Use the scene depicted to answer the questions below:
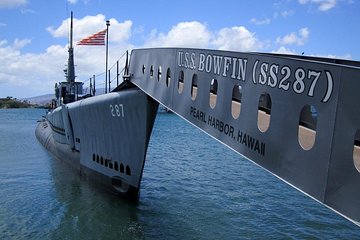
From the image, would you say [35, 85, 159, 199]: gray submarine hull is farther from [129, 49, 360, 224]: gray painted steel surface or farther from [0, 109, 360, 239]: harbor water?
[129, 49, 360, 224]: gray painted steel surface

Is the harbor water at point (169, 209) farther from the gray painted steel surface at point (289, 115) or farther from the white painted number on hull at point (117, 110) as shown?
the gray painted steel surface at point (289, 115)

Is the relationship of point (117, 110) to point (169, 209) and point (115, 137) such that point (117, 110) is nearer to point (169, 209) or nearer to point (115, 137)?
point (115, 137)

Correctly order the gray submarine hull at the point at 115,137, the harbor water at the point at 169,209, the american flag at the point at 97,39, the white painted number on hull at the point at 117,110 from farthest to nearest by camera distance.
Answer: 1. the american flag at the point at 97,39
2. the white painted number on hull at the point at 117,110
3. the gray submarine hull at the point at 115,137
4. the harbor water at the point at 169,209

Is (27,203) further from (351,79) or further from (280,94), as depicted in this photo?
(351,79)

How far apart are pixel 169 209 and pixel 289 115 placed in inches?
391

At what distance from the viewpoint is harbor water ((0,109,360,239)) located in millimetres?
12375

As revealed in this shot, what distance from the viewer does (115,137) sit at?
53.8ft

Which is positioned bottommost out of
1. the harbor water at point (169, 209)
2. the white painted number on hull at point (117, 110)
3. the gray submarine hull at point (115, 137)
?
the harbor water at point (169, 209)

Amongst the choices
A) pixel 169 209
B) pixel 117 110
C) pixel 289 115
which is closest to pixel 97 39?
pixel 117 110

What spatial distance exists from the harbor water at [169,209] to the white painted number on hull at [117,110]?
336cm

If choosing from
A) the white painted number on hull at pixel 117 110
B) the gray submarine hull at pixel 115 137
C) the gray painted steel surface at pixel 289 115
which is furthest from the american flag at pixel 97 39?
the gray painted steel surface at pixel 289 115

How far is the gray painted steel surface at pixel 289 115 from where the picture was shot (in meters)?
4.52

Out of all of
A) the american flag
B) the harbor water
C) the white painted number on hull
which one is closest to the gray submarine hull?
the white painted number on hull

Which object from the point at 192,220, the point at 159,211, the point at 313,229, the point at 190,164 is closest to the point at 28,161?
the point at 190,164
